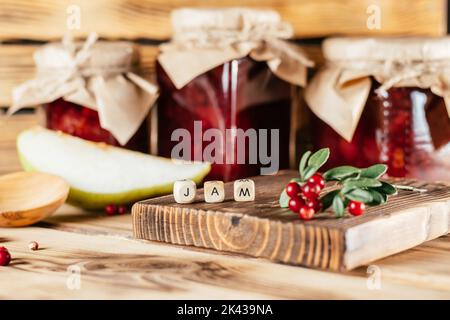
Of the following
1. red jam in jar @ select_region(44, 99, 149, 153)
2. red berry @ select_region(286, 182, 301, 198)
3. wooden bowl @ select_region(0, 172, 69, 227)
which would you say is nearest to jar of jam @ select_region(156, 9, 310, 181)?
red jam in jar @ select_region(44, 99, 149, 153)

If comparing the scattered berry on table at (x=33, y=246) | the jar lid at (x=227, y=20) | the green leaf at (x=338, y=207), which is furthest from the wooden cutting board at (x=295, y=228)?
the jar lid at (x=227, y=20)

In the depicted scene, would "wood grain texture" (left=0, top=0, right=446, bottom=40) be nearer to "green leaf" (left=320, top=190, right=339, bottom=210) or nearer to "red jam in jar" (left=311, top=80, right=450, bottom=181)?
"red jam in jar" (left=311, top=80, right=450, bottom=181)

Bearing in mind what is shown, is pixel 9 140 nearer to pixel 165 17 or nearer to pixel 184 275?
pixel 165 17

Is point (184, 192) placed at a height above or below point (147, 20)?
below

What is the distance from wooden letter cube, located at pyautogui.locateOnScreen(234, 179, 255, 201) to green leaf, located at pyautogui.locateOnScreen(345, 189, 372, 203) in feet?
0.43

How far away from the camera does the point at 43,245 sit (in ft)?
2.89

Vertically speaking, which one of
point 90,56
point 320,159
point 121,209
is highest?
point 90,56

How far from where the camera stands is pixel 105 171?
1069 mm

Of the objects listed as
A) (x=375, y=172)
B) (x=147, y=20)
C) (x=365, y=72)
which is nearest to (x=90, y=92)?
(x=147, y=20)

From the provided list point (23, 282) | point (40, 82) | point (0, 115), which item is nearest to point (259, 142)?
point (40, 82)

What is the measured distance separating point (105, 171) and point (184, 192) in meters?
0.25

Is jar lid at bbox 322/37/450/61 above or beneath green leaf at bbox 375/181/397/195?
above

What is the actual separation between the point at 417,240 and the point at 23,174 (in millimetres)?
513

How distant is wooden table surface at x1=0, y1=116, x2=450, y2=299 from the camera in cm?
69
